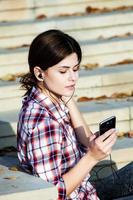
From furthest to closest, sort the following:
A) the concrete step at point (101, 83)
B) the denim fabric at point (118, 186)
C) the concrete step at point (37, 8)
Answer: the concrete step at point (37, 8)
the concrete step at point (101, 83)
the denim fabric at point (118, 186)

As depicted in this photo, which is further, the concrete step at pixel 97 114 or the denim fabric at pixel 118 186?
the concrete step at pixel 97 114

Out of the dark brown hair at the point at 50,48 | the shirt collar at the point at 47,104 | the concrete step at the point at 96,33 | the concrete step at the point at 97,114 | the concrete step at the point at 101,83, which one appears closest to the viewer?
the dark brown hair at the point at 50,48

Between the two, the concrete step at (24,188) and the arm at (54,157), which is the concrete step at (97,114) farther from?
the arm at (54,157)

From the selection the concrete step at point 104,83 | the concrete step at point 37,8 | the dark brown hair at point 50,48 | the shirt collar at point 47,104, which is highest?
the dark brown hair at point 50,48

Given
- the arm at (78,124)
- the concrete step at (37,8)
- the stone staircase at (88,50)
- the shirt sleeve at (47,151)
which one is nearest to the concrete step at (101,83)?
the stone staircase at (88,50)

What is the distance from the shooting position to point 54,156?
3.65m

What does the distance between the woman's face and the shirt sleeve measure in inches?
8.9

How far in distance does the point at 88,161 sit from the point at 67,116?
0.71 meters

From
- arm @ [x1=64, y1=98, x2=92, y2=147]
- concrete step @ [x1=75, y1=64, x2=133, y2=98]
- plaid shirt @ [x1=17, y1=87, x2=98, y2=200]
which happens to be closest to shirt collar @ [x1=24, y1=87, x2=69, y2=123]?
plaid shirt @ [x1=17, y1=87, x2=98, y2=200]

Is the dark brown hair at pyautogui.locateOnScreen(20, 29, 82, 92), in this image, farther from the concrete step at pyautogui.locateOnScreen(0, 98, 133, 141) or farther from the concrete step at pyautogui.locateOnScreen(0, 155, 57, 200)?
the concrete step at pyautogui.locateOnScreen(0, 98, 133, 141)

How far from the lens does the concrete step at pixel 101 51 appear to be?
23.2 feet

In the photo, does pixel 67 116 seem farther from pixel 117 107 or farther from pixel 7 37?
pixel 7 37

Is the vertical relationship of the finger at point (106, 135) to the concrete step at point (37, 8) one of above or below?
above

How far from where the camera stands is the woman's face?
3.74m
